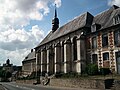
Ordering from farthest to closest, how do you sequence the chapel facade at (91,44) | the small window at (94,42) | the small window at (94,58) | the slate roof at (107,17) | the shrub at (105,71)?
the small window at (94,42)
the small window at (94,58)
the slate roof at (107,17)
the chapel facade at (91,44)
the shrub at (105,71)

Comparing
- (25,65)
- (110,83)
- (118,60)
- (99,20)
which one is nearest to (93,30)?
(99,20)

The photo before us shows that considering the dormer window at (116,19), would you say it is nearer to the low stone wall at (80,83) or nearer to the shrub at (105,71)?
the shrub at (105,71)

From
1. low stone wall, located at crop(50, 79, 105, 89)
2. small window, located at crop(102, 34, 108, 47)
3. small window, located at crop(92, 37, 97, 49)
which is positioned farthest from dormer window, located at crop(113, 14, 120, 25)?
low stone wall, located at crop(50, 79, 105, 89)

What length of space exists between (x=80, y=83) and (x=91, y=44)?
1046 centimetres

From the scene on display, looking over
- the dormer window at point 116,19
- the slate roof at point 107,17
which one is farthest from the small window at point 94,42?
the dormer window at point 116,19

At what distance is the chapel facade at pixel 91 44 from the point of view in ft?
107

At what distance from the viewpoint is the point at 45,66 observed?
58688mm

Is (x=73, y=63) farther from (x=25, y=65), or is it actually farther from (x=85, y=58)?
(x=25, y=65)

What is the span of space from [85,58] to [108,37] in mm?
6831

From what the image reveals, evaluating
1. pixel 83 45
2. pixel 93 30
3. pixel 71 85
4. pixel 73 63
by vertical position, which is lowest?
pixel 71 85

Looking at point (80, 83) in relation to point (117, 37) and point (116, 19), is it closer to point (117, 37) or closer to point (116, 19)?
point (117, 37)

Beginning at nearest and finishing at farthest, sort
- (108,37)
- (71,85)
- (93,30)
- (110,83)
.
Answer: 1. (110,83)
2. (71,85)
3. (108,37)
4. (93,30)

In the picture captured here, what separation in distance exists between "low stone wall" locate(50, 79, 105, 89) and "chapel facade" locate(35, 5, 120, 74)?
Result: 4.97 metres

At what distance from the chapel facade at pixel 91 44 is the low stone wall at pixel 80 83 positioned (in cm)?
497
